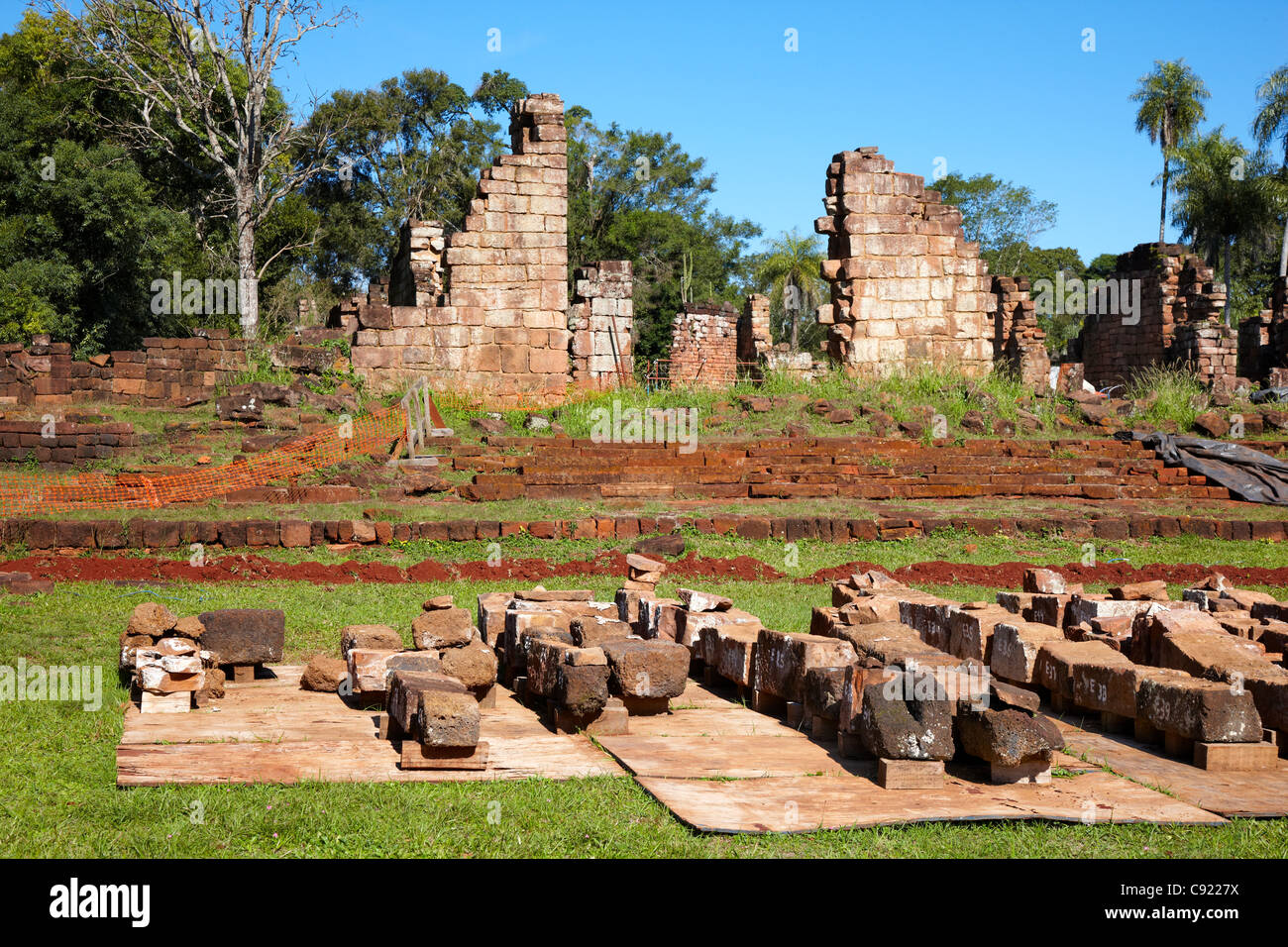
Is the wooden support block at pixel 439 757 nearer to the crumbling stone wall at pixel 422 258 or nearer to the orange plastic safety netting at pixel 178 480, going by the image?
the orange plastic safety netting at pixel 178 480

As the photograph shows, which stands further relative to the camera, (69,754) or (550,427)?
(550,427)

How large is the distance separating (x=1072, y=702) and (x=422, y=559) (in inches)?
262

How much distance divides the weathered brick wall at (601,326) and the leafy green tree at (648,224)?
706 inches

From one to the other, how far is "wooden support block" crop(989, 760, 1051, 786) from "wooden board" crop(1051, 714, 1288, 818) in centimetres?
49

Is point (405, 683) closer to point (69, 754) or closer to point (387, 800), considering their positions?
point (387, 800)

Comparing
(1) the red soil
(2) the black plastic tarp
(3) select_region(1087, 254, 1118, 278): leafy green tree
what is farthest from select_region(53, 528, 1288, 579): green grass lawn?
(3) select_region(1087, 254, 1118, 278): leafy green tree

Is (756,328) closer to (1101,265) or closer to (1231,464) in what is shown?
(1231,464)

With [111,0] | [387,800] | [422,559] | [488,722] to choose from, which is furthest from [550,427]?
[111,0]

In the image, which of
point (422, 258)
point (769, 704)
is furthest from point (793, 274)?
point (769, 704)

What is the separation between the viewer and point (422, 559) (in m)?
10.9

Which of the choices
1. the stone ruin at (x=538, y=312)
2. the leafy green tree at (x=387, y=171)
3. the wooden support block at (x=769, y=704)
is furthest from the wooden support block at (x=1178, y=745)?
the leafy green tree at (x=387, y=171)

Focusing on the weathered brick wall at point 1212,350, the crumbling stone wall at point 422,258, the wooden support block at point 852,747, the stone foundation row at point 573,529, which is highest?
the crumbling stone wall at point 422,258

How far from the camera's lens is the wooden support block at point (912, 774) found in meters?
4.69

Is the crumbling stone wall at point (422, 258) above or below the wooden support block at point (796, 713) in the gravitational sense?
above
